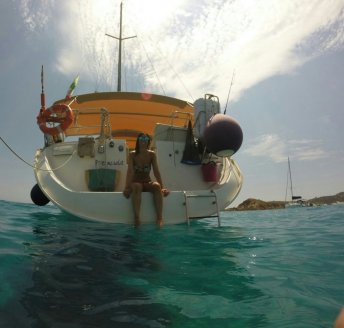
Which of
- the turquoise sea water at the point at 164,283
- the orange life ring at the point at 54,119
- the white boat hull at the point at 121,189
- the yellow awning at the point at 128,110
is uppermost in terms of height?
the yellow awning at the point at 128,110

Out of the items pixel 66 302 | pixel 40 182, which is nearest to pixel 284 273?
pixel 66 302

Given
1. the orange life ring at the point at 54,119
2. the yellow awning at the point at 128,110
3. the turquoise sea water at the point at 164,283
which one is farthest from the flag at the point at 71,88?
the turquoise sea water at the point at 164,283

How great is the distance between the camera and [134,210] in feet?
19.1

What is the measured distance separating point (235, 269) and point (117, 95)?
718 cm

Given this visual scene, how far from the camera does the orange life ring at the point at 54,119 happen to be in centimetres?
784

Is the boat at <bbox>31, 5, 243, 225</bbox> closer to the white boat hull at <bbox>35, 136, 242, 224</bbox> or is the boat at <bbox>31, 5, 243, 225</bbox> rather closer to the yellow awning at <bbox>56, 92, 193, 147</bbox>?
the white boat hull at <bbox>35, 136, 242, 224</bbox>

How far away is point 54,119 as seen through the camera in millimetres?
8008

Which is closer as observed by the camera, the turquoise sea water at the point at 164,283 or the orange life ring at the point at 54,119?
the turquoise sea water at the point at 164,283

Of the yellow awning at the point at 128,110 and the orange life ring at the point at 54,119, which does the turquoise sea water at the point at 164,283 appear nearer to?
the orange life ring at the point at 54,119

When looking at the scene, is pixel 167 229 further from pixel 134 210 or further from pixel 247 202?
pixel 247 202

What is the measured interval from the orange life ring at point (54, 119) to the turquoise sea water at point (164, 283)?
3.74 meters

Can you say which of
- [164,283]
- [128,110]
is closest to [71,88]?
[128,110]

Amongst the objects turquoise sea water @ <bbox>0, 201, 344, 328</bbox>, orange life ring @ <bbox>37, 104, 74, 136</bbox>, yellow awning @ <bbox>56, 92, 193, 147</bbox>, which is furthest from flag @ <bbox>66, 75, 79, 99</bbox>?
turquoise sea water @ <bbox>0, 201, 344, 328</bbox>

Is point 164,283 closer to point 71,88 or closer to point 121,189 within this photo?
point 121,189
